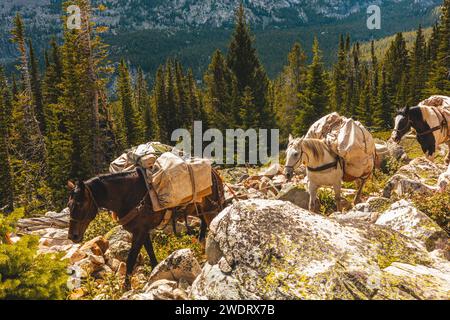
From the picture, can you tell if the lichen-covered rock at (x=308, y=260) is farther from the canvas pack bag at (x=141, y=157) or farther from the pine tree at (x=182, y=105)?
the pine tree at (x=182, y=105)

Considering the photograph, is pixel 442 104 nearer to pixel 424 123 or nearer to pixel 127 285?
pixel 424 123

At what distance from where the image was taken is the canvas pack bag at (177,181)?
7.57m

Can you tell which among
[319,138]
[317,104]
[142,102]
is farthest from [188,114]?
[319,138]

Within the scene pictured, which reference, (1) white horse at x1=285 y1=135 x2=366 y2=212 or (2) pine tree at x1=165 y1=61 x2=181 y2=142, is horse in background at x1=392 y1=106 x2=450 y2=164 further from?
(2) pine tree at x1=165 y1=61 x2=181 y2=142

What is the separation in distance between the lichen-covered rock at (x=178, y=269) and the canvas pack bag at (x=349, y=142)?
212 inches

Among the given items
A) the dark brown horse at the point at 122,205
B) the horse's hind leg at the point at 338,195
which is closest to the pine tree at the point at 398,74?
the horse's hind leg at the point at 338,195

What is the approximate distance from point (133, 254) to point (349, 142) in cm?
605

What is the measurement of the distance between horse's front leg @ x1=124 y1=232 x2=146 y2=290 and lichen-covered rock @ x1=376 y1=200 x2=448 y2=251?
4.50m

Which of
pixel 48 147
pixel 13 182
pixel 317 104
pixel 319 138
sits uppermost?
pixel 319 138

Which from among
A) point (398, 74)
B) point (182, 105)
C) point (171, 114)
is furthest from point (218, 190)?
point (398, 74)

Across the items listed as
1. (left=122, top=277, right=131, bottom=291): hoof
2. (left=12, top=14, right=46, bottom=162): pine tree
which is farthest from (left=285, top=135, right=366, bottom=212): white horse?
(left=12, top=14, right=46, bottom=162): pine tree
